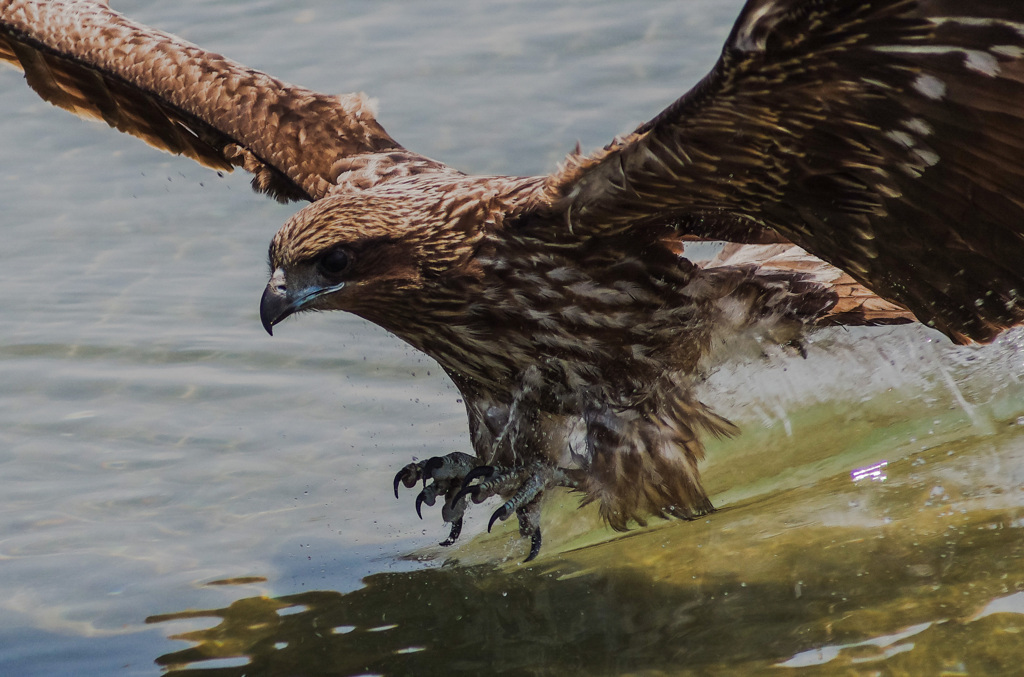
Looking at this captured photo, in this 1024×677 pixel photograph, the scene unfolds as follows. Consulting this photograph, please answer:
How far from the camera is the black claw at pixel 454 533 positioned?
6039 millimetres

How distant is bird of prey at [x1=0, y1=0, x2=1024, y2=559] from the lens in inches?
160

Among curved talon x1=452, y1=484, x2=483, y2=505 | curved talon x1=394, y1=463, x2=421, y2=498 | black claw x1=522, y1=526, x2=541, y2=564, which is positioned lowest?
black claw x1=522, y1=526, x2=541, y2=564

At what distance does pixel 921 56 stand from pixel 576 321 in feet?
6.10

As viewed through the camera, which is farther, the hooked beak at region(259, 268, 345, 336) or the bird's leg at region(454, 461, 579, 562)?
the bird's leg at region(454, 461, 579, 562)

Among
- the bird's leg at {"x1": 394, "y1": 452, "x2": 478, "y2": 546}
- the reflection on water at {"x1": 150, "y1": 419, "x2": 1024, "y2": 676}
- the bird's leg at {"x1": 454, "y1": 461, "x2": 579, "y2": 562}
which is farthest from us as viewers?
the bird's leg at {"x1": 394, "y1": 452, "x2": 478, "y2": 546}

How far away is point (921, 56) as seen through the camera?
4.00m

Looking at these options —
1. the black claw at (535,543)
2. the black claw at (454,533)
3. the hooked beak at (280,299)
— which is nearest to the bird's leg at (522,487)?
the black claw at (535,543)

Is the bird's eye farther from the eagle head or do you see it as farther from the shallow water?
the shallow water

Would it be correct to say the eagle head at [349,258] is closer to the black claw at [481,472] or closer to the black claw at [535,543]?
the black claw at [481,472]

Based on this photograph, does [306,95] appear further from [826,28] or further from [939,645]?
[939,645]

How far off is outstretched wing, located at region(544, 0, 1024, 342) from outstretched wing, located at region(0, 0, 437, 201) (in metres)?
1.73

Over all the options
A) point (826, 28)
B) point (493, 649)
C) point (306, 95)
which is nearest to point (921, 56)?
point (826, 28)

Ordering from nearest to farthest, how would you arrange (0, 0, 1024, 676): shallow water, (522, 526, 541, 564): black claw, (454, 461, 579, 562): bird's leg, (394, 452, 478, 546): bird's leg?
(0, 0, 1024, 676): shallow water → (454, 461, 579, 562): bird's leg → (522, 526, 541, 564): black claw → (394, 452, 478, 546): bird's leg

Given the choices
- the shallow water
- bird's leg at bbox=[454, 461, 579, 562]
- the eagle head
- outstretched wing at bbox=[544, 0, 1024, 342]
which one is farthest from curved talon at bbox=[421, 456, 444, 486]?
outstretched wing at bbox=[544, 0, 1024, 342]
